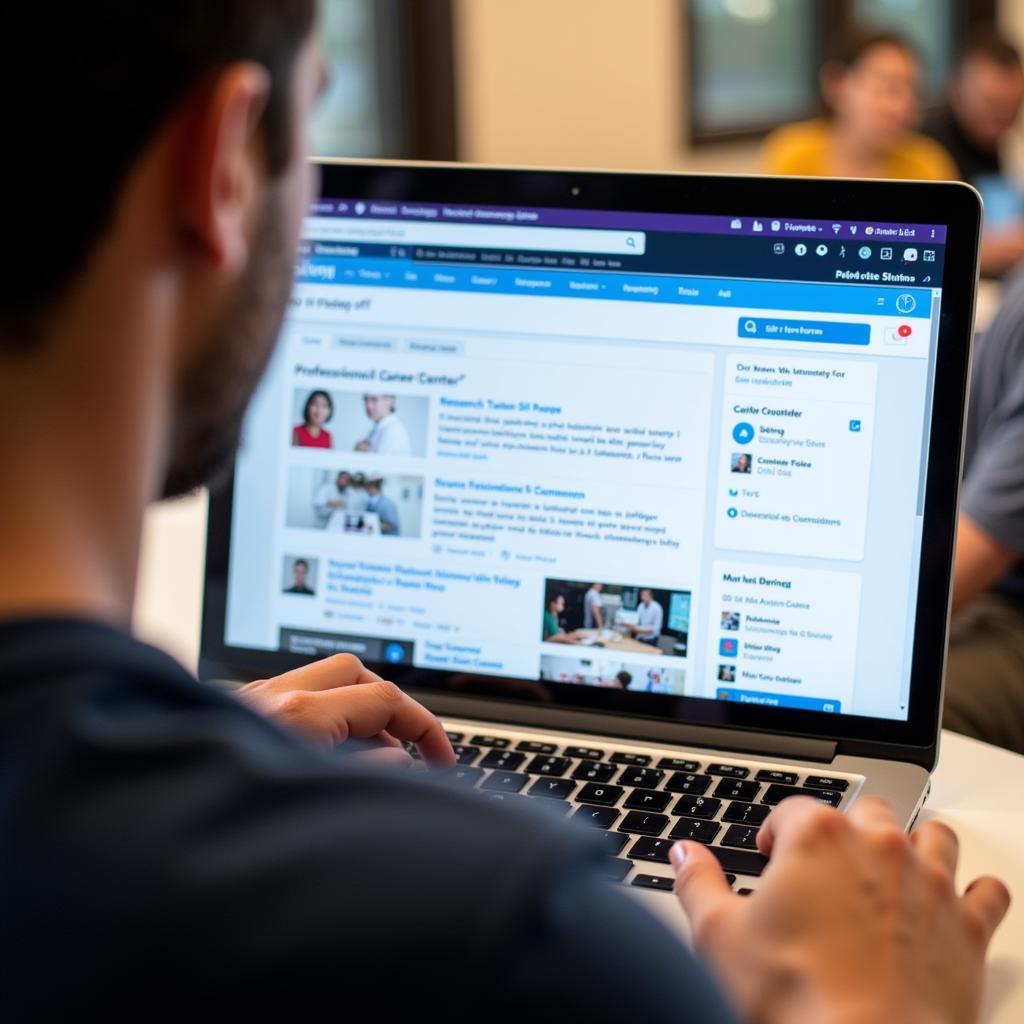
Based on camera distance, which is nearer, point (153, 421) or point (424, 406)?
point (153, 421)

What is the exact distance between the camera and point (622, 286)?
91 centimetres

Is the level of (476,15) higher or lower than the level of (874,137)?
higher

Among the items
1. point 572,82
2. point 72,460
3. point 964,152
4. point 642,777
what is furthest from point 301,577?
point 964,152

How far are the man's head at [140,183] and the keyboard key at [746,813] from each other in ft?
1.45

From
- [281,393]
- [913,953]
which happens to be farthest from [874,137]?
[913,953]

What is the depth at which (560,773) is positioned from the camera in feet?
2.89

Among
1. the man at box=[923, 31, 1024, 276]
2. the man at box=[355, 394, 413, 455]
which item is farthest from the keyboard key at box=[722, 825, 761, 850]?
the man at box=[923, 31, 1024, 276]

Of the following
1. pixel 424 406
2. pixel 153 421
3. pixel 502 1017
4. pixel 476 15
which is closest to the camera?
pixel 502 1017

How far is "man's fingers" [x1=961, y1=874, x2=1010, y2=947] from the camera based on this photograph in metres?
0.63

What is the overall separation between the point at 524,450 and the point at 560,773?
0.21 m

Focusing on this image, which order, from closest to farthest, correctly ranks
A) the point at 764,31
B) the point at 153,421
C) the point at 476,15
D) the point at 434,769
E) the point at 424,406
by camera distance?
the point at 153,421 → the point at 434,769 → the point at 424,406 → the point at 476,15 → the point at 764,31

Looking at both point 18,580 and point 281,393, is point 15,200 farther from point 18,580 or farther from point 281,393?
point 281,393

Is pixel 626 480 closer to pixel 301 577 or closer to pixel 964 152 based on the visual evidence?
pixel 301 577

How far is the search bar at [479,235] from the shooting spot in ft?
3.01
